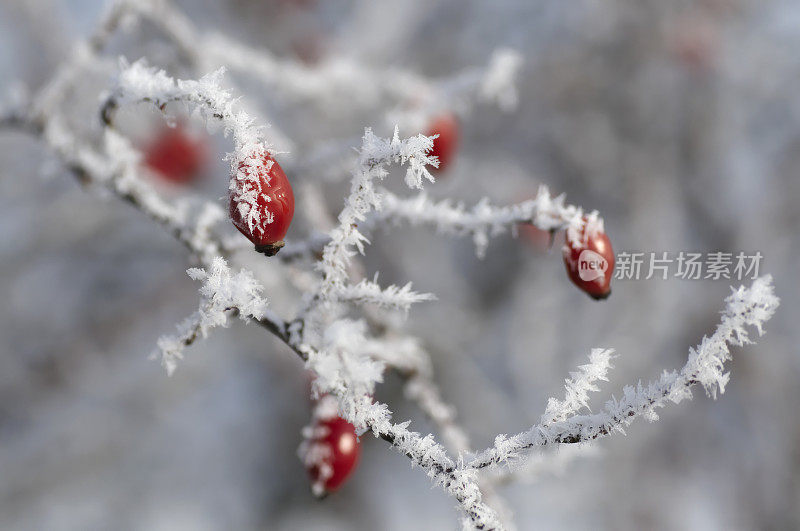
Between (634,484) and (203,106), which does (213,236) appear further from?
(634,484)

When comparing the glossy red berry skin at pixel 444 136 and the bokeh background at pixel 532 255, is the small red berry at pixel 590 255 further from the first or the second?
the bokeh background at pixel 532 255

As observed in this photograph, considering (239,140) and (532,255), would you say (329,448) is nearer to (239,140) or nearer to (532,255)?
(239,140)

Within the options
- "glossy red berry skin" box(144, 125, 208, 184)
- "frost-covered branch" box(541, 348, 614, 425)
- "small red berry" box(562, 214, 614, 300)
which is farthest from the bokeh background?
"frost-covered branch" box(541, 348, 614, 425)

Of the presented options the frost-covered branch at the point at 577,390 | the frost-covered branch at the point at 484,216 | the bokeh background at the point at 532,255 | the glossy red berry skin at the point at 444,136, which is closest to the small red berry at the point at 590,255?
the frost-covered branch at the point at 484,216

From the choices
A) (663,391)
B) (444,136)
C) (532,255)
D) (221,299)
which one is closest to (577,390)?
(663,391)

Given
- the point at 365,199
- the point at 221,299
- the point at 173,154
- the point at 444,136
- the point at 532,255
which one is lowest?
the point at 221,299

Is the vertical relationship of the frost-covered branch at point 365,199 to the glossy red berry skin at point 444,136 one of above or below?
below
